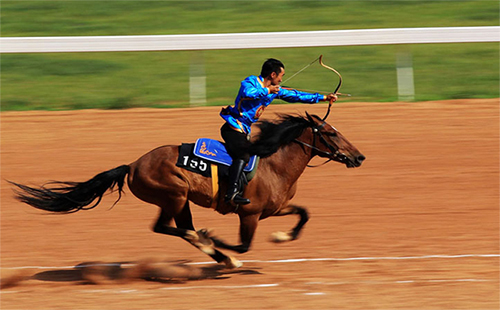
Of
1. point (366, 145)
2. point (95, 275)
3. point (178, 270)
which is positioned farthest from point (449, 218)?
point (95, 275)

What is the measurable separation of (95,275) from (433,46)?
13649 mm

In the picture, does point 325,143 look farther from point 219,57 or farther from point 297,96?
point 219,57

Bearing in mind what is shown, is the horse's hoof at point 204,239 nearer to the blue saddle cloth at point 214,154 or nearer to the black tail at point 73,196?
the blue saddle cloth at point 214,154

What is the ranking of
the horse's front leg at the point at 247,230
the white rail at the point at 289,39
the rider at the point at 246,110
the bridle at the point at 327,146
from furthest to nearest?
the white rail at the point at 289,39
the bridle at the point at 327,146
the horse's front leg at the point at 247,230
the rider at the point at 246,110

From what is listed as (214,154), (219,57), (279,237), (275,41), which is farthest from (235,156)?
(219,57)

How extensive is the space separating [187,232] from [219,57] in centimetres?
1157

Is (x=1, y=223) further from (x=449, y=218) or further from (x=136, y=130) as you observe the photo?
(x=449, y=218)

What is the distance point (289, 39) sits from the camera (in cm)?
1414

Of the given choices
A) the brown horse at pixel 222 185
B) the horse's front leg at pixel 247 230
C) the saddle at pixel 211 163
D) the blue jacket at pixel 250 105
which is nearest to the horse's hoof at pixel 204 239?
the brown horse at pixel 222 185

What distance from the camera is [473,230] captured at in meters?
9.24

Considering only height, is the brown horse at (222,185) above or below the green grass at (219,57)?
below

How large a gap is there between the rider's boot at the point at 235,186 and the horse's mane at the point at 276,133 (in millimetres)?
281

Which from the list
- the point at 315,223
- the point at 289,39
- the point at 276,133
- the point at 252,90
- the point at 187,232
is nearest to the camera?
the point at 252,90

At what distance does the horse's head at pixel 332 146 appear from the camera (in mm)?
7953
